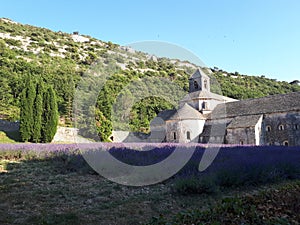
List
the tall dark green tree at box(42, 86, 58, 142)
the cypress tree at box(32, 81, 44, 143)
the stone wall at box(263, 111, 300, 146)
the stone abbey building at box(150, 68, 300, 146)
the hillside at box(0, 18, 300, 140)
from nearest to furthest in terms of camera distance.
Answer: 1. the cypress tree at box(32, 81, 44, 143)
2. the tall dark green tree at box(42, 86, 58, 142)
3. the stone wall at box(263, 111, 300, 146)
4. the stone abbey building at box(150, 68, 300, 146)
5. the hillside at box(0, 18, 300, 140)

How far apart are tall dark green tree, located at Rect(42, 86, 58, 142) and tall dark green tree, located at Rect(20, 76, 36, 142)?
104 cm

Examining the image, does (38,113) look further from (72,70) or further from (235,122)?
(72,70)

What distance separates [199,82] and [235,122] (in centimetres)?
1027

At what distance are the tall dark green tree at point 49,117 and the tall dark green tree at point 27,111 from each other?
1.04 metres

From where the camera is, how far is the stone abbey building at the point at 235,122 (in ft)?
72.8

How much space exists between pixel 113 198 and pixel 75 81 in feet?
114

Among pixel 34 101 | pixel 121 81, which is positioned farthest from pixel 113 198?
pixel 121 81

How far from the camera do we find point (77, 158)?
816 centimetres

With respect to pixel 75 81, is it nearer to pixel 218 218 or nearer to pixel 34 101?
pixel 34 101

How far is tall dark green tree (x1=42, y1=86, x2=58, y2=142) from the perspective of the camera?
68.5ft

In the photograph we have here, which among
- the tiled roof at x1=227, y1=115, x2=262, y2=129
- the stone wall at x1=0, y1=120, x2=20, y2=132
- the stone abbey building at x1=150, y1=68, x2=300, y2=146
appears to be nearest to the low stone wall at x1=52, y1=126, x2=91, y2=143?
the stone wall at x1=0, y1=120, x2=20, y2=132

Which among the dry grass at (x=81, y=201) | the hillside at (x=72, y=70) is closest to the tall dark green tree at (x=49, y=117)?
the hillside at (x=72, y=70)

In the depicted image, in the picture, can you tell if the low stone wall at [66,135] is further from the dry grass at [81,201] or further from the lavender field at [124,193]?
the dry grass at [81,201]

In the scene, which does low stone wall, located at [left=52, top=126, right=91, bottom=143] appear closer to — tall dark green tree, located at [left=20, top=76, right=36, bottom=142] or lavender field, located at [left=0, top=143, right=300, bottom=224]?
tall dark green tree, located at [left=20, top=76, right=36, bottom=142]
